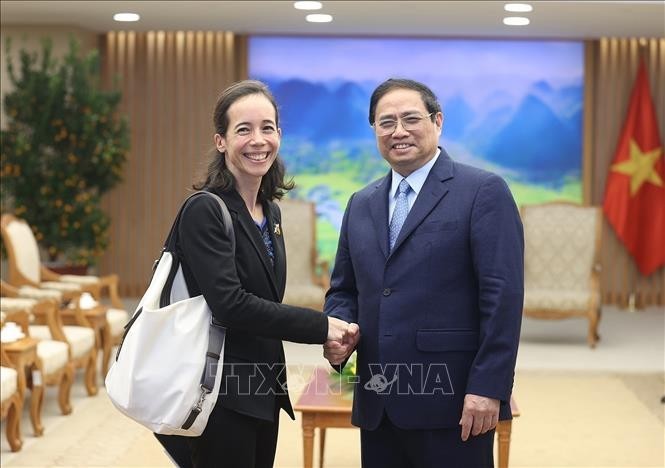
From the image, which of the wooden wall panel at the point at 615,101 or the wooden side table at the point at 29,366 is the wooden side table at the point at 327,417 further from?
the wooden wall panel at the point at 615,101

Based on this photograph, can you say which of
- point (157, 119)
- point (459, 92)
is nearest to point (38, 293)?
point (157, 119)

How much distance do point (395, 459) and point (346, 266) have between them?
23.9 inches

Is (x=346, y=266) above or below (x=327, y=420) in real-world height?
above

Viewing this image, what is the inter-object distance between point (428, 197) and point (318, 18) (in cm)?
776

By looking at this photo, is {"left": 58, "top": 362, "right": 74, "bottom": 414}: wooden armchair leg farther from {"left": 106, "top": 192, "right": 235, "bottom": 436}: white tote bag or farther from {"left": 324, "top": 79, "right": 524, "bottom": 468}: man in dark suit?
{"left": 106, "top": 192, "right": 235, "bottom": 436}: white tote bag

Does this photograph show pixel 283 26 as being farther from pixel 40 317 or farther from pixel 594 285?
pixel 40 317

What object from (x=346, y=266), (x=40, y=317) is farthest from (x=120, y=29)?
(x=346, y=266)

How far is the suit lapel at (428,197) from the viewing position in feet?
10.3

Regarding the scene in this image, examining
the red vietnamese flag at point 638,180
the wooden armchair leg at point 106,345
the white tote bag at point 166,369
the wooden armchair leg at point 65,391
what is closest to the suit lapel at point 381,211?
the white tote bag at point 166,369

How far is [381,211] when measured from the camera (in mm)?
3281

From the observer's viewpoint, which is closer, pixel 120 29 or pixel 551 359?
pixel 551 359

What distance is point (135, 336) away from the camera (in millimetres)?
2896

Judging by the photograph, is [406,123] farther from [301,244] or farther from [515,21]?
[515,21]

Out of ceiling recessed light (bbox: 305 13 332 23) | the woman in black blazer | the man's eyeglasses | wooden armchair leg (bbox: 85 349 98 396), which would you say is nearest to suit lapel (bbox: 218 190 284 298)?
the woman in black blazer
